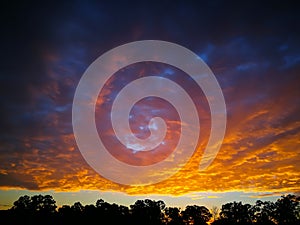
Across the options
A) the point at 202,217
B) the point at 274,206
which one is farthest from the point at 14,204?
the point at 274,206

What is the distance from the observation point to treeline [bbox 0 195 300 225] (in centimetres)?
11856

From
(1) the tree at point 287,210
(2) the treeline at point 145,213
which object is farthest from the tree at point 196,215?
(1) the tree at point 287,210

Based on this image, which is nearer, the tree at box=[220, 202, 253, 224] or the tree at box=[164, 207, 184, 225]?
the tree at box=[220, 202, 253, 224]

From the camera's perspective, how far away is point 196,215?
166m

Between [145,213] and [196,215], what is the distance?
102 feet

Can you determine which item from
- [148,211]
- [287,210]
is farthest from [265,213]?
[148,211]

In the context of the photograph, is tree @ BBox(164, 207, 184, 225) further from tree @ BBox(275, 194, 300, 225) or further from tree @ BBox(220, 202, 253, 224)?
tree @ BBox(275, 194, 300, 225)

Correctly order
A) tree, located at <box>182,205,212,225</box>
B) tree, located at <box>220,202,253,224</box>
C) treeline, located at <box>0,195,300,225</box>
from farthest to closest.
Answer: tree, located at <box>182,205,212,225</box>, tree, located at <box>220,202,253,224</box>, treeline, located at <box>0,195,300,225</box>

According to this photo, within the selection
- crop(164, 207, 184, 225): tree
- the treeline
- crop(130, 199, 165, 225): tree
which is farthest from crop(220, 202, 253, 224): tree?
crop(130, 199, 165, 225): tree

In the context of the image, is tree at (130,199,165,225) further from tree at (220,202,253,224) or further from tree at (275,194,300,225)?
tree at (275,194,300,225)

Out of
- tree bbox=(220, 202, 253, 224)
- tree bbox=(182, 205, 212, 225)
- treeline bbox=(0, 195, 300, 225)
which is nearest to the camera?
treeline bbox=(0, 195, 300, 225)

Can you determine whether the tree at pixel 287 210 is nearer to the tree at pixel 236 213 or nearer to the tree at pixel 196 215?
the tree at pixel 236 213

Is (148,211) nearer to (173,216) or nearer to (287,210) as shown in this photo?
(173,216)

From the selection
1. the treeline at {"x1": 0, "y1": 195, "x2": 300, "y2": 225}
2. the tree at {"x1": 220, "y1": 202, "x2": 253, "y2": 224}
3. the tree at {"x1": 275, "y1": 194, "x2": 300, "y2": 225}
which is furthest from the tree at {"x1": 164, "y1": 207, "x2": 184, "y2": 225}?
the tree at {"x1": 275, "y1": 194, "x2": 300, "y2": 225}
